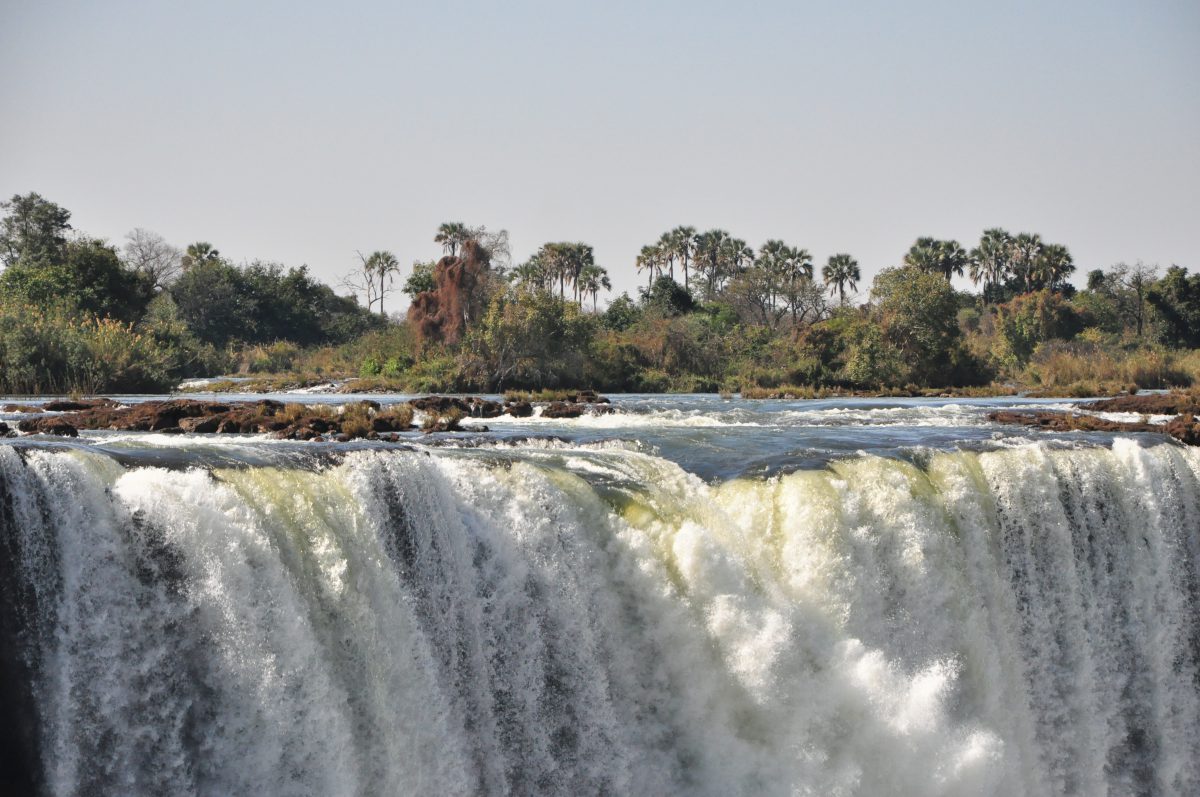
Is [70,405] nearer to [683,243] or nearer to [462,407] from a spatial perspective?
[462,407]

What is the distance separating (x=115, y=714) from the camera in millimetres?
7930

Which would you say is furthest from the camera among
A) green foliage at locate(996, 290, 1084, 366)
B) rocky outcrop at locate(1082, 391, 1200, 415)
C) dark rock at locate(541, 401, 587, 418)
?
green foliage at locate(996, 290, 1084, 366)

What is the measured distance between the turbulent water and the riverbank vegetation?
850 inches

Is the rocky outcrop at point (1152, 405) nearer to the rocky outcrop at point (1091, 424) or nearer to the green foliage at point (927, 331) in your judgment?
the rocky outcrop at point (1091, 424)

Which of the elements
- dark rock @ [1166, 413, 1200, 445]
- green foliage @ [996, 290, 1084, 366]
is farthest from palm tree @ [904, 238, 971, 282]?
dark rock @ [1166, 413, 1200, 445]

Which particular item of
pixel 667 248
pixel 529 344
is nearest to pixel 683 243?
pixel 667 248

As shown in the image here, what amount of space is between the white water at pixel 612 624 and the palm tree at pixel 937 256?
56.5 m

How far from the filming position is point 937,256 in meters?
68.4

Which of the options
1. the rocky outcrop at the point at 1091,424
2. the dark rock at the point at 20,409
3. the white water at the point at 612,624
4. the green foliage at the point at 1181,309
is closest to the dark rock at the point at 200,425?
the dark rock at the point at 20,409

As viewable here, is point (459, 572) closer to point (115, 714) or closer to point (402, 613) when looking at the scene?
point (402, 613)

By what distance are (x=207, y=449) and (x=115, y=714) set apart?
333cm

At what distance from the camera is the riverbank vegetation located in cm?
3806

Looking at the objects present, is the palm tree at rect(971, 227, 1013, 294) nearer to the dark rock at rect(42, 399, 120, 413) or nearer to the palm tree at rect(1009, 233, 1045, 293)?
the palm tree at rect(1009, 233, 1045, 293)

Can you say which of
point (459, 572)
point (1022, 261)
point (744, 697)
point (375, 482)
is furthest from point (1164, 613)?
point (1022, 261)
